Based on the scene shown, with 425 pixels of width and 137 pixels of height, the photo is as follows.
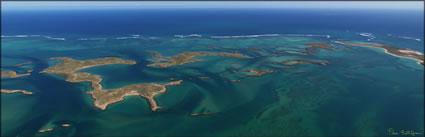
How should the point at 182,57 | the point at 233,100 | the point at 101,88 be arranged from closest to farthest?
the point at 233,100, the point at 101,88, the point at 182,57

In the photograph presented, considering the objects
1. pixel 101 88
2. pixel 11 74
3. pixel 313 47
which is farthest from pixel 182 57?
pixel 313 47

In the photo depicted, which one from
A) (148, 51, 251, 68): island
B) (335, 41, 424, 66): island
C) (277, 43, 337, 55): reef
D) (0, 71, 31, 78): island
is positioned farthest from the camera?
(277, 43, 337, 55): reef

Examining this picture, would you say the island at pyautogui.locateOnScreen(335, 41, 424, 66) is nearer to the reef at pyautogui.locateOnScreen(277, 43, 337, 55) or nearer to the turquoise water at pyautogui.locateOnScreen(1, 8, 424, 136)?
the turquoise water at pyautogui.locateOnScreen(1, 8, 424, 136)

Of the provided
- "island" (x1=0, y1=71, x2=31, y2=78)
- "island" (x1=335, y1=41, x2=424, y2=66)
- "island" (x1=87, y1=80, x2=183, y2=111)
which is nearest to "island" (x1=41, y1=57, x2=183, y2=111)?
"island" (x1=87, y1=80, x2=183, y2=111)

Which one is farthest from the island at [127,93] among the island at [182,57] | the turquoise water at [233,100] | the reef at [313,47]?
the reef at [313,47]

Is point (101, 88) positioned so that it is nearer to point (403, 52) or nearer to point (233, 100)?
point (233, 100)

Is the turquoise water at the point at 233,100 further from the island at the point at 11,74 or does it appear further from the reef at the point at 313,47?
the reef at the point at 313,47

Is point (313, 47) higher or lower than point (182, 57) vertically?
higher

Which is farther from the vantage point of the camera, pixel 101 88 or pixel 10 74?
pixel 10 74

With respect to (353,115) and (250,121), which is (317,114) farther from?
(250,121)
